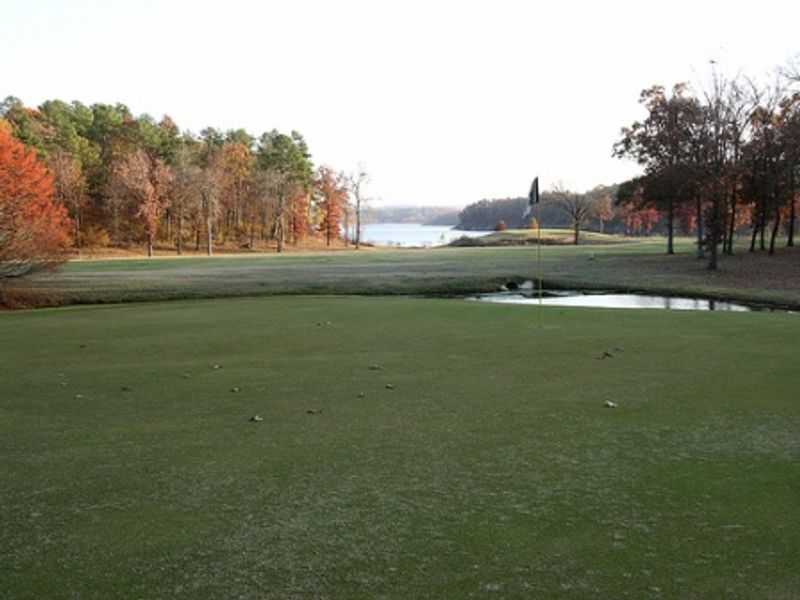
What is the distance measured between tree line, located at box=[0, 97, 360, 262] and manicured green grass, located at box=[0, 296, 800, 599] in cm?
6201

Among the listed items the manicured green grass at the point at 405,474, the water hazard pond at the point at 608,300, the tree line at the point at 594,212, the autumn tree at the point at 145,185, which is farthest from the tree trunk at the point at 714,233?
the autumn tree at the point at 145,185

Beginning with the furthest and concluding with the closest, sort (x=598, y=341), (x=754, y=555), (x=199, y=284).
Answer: (x=199, y=284) < (x=598, y=341) < (x=754, y=555)

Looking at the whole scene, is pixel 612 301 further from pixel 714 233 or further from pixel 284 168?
pixel 284 168

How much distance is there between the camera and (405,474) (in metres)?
6.14

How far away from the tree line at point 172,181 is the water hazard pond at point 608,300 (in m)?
49.2

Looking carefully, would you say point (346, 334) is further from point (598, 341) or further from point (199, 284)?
point (199, 284)

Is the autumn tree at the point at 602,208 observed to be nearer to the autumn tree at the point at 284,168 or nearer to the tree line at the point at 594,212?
the tree line at the point at 594,212

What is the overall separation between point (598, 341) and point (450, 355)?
3.18 metres

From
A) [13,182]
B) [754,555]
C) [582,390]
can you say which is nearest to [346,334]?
[582,390]

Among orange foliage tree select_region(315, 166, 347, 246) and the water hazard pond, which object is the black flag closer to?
the water hazard pond

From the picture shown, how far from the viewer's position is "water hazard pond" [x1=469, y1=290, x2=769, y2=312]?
24.7 metres

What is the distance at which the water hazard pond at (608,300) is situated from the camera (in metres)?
24.7

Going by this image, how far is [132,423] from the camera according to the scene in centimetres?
796

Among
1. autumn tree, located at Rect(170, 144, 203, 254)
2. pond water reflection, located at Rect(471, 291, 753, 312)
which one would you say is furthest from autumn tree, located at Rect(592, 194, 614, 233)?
pond water reflection, located at Rect(471, 291, 753, 312)
